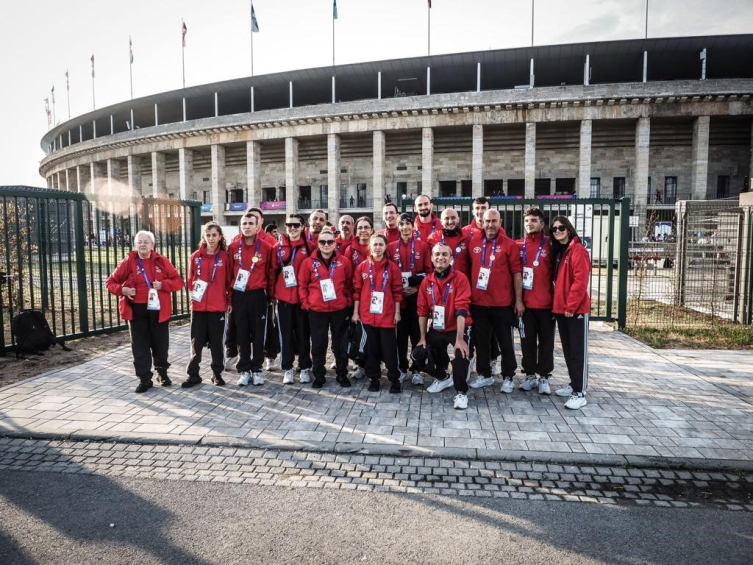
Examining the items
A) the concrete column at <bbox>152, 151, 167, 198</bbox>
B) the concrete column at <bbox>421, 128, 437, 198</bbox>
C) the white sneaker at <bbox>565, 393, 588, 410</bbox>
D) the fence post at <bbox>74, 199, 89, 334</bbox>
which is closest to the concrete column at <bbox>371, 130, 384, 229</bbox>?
the concrete column at <bbox>421, 128, 437, 198</bbox>

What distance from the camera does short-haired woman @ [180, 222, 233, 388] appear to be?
20.0ft

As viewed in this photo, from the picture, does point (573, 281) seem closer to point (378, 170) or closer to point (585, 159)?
point (585, 159)

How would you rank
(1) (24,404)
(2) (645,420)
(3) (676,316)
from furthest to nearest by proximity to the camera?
(3) (676,316) → (1) (24,404) → (2) (645,420)

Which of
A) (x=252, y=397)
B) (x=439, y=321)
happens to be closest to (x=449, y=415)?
(x=439, y=321)

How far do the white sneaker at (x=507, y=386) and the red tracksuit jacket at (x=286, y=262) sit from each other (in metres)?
2.86

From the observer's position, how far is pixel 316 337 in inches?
240

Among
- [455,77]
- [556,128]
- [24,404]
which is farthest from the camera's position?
[455,77]

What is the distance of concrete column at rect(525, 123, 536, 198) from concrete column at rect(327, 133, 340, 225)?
1576cm

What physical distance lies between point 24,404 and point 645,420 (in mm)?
6960

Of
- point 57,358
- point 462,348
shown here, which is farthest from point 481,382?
point 57,358

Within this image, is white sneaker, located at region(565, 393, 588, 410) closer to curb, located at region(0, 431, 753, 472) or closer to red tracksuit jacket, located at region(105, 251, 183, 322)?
curb, located at region(0, 431, 753, 472)

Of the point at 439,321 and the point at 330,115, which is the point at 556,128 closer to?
the point at 330,115

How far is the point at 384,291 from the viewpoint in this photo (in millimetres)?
5906

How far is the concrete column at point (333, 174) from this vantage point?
134ft
